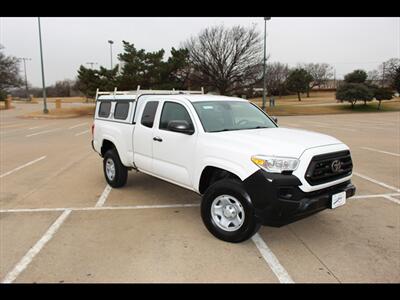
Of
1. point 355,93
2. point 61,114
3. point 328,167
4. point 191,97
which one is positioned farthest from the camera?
point 355,93

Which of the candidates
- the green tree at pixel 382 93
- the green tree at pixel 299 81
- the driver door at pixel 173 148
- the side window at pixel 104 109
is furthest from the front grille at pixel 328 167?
the green tree at pixel 299 81

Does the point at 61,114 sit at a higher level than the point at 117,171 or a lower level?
higher

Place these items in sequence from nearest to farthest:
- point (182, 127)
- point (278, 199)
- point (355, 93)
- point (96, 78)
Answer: point (278, 199) < point (182, 127) < point (96, 78) < point (355, 93)

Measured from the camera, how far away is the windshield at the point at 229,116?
4516 millimetres

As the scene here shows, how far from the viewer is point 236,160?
3.76 metres

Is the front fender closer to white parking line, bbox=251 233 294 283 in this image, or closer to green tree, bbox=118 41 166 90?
white parking line, bbox=251 233 294 283

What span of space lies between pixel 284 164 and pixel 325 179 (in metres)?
0.63

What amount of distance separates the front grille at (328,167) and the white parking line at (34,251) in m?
3.16

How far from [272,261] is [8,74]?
55443mm

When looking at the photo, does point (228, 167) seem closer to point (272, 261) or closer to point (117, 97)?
point (272, 261)

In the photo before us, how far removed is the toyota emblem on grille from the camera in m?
3.86

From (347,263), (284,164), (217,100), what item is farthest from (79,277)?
(217,100)

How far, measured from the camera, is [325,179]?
380 centimetres

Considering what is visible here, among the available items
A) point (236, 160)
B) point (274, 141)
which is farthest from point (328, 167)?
point (236, 160)
